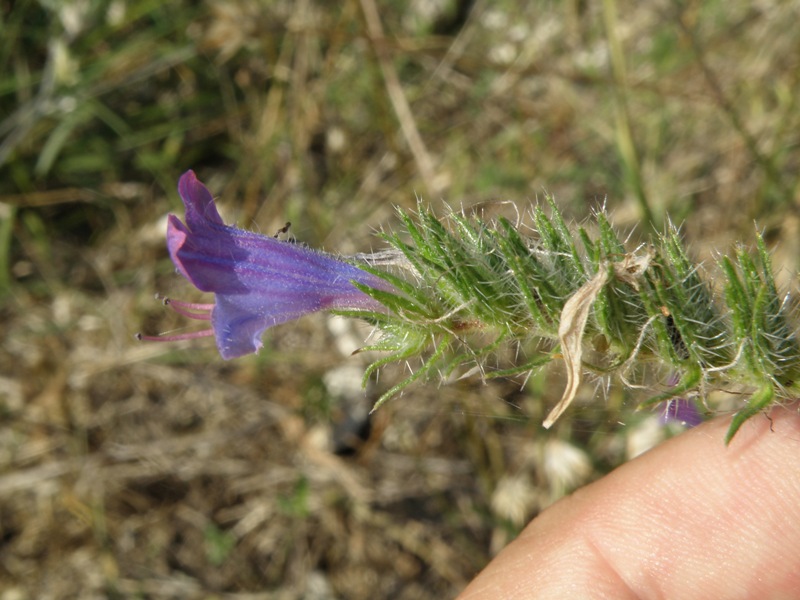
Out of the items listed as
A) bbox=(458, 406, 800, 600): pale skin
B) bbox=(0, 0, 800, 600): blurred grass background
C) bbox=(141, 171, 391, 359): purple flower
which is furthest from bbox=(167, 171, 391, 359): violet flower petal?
bbox=(0, 0, 800, 600): blurred grass background

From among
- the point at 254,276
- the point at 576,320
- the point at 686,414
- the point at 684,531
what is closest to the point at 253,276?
the point at 254,276

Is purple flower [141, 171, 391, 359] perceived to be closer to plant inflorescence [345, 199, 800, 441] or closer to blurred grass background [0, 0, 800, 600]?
plant inflorescence [345, 199, 800, 441]

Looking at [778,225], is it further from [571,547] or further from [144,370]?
[144,370]

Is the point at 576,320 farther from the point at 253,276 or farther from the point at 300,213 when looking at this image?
the point at 300,213

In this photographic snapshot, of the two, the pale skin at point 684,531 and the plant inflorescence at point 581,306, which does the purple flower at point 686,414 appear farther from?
the plant inflorescence at point 581,306

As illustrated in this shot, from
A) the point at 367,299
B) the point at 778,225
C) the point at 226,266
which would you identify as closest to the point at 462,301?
the point at 367,299

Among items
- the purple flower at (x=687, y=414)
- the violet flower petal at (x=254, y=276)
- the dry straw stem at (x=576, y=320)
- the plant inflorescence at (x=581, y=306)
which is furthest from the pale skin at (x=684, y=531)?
the violet flower petal at (x=254, y=276)

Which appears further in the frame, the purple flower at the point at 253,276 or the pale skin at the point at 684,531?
the pale skin at the point at 684,531
